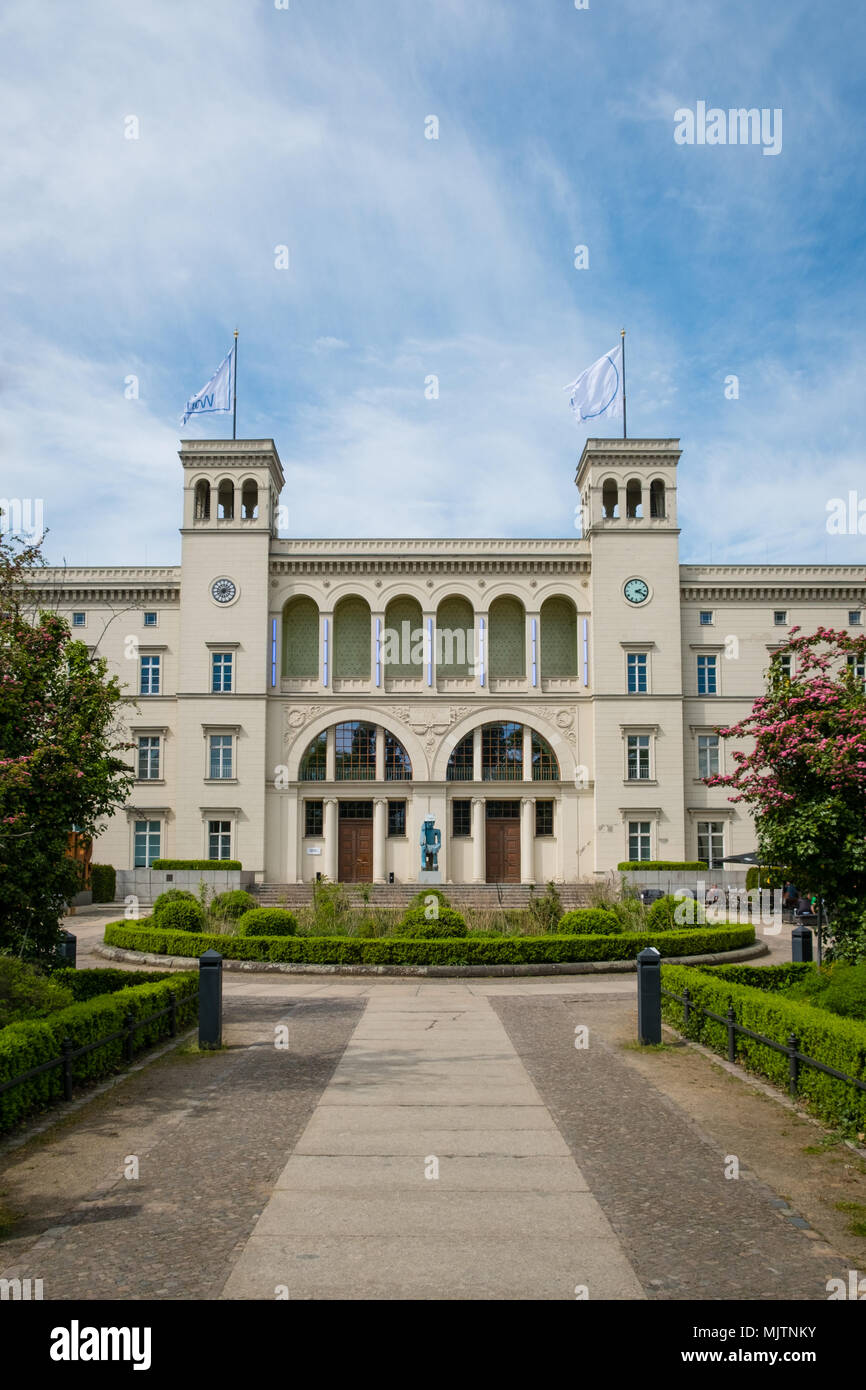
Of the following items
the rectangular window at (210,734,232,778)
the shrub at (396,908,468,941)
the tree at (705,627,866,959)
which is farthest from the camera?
the rectangular window at (210,734,232,778)

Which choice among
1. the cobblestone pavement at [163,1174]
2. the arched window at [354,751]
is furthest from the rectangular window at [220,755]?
the cobblestone pavement at [163,1174]

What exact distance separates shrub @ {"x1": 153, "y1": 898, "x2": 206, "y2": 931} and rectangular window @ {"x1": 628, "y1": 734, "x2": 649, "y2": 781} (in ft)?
81.0

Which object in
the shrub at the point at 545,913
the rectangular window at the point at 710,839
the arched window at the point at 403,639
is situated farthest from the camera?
the arched window at the point at 403,639

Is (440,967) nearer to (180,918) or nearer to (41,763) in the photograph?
(180,918)

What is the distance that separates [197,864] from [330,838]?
6.04m

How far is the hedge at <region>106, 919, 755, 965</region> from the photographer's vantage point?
75.7 ft

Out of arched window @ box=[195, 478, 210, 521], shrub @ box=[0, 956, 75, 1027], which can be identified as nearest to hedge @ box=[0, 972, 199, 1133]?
shrub @ box=[0, 956, 75, 1027]

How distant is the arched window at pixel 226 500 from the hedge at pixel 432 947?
28060mm

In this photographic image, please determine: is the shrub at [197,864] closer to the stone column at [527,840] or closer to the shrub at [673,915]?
the stone column at [527,840]

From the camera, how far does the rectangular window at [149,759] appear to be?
155 ft

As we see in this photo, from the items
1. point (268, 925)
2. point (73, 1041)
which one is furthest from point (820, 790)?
point (268, 925)

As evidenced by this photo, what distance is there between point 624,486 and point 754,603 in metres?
8.13

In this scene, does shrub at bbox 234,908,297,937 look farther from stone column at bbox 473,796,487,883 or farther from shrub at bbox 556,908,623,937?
stone column at bbox 473,796,487,883
